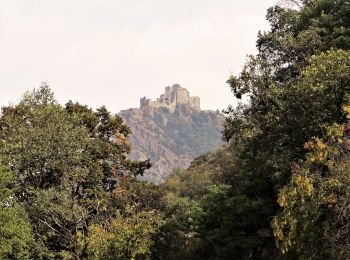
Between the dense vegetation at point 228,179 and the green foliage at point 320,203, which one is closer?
the green foliage at point 320,203

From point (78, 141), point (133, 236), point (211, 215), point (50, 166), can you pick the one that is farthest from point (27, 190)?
point (211, 215)

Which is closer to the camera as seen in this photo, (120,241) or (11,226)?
(11,226)

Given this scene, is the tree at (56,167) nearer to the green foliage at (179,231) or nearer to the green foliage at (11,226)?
the green foliage at (11,226)

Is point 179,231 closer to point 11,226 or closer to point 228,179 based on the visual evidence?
point 228,179

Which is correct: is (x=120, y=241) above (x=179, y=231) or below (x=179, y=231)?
below

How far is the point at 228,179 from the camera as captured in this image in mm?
34344

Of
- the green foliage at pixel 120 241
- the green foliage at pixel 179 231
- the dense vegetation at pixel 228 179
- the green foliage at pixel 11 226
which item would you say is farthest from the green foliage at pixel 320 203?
the green foliage at pixel 179 231

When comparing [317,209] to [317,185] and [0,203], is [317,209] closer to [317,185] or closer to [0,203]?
[317,185]

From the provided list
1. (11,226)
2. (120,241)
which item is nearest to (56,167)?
(11,226)

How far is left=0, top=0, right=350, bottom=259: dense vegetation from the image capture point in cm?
1723

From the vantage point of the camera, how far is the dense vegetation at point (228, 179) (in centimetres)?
1723

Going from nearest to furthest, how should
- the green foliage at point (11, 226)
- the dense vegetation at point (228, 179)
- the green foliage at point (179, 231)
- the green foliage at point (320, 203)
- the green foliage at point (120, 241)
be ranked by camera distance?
the green foliage at point (320, 203), the dense vegetation at point (228, 179), the green foliage at point (11, 226), the green foliage at point (120, 241), the green foliage at point (179, 231)

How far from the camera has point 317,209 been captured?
41.8 ft

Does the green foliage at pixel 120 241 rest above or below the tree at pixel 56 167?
below
